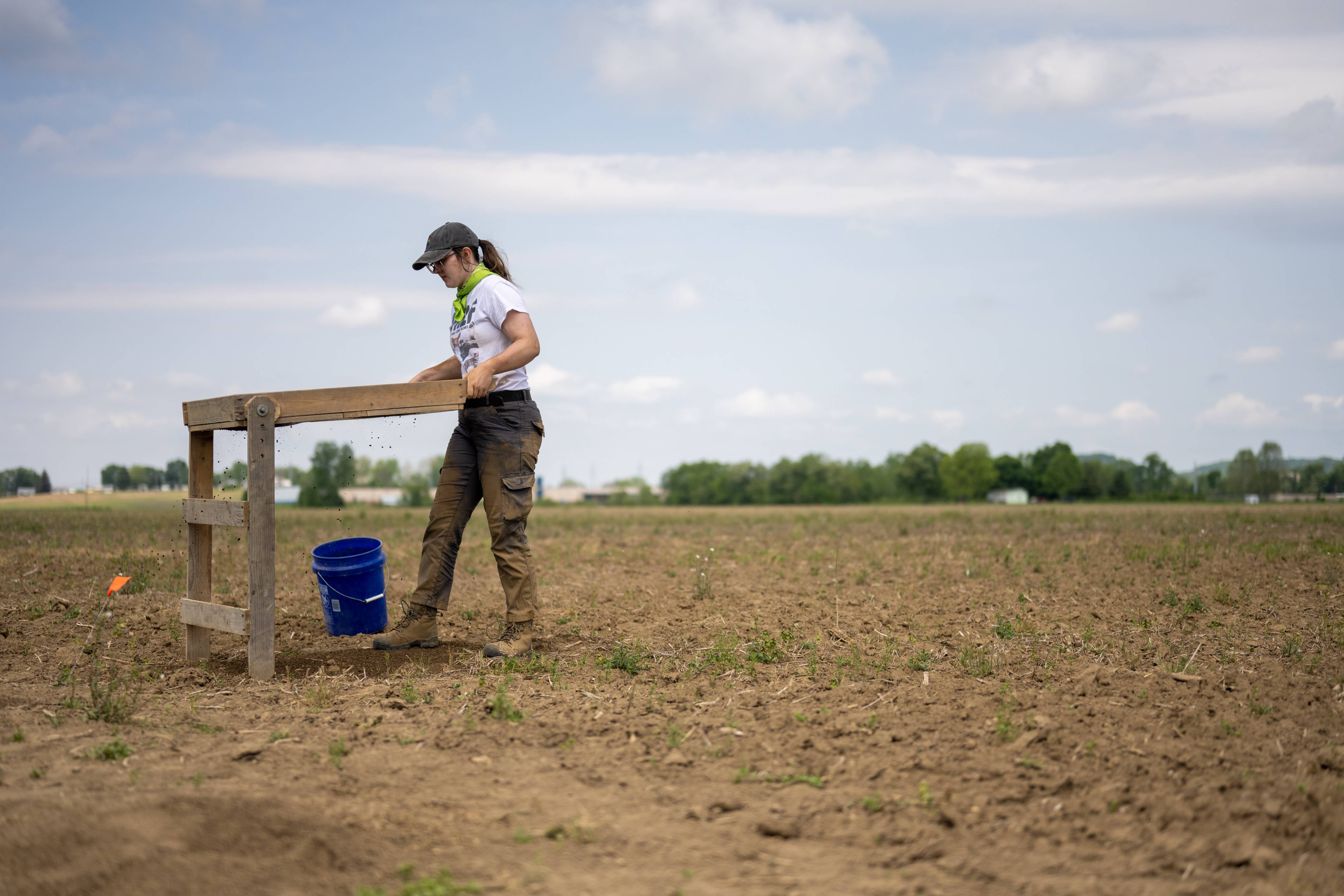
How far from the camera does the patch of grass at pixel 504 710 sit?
459cm

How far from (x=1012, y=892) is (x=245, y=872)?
93.9 inches

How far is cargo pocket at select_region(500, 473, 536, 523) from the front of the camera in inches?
239

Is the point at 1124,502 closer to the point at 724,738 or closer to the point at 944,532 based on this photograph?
the point at 944,532

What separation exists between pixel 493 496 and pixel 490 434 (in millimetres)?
416

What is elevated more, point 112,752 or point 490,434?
point 490,434

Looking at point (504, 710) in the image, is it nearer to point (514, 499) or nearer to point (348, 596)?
point (514, 499)

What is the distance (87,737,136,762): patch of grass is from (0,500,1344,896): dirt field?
48 mm

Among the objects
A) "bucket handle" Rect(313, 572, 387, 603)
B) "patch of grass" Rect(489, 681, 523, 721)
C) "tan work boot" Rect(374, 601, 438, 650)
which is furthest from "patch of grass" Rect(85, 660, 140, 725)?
"patch of grass" Rect(489, 681, 523, 721)

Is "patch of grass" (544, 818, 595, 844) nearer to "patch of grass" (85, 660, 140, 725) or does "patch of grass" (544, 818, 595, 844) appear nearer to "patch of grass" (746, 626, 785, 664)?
"patch of grass" (85, 660, 140, 725)

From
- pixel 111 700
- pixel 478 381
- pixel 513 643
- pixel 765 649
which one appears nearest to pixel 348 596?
pixel 513 643

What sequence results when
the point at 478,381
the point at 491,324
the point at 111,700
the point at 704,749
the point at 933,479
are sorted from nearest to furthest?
the point at 704,749 < the point at 111,700 < the point at 478,381 < the point at 491,324 < the point at 933,479

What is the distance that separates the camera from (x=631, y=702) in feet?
16.2

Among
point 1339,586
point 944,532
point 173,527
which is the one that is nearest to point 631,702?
point 1339,586

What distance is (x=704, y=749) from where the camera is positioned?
4172 mm
